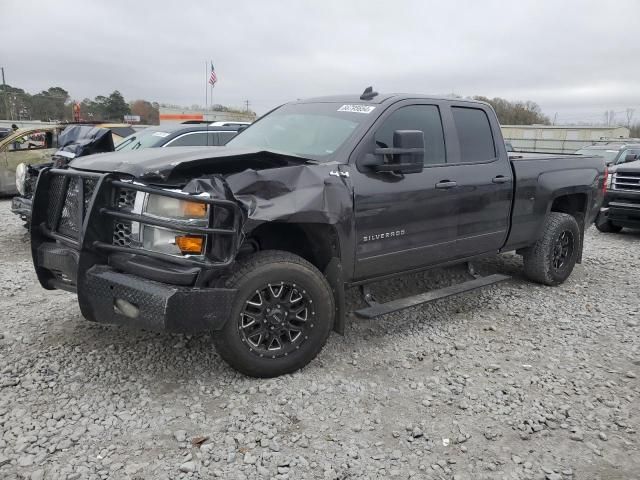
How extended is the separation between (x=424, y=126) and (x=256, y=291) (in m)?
2.16

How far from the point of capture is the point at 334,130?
419 centimetres

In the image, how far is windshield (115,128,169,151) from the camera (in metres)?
8.78

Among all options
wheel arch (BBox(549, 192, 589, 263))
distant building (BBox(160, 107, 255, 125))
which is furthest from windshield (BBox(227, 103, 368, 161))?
distant building (BBox(160, 107, 255, 125))

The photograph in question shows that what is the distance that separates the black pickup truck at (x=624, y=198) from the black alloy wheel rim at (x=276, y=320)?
7558 millimetres

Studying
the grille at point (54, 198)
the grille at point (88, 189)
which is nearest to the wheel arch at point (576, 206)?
the grille at point (88, 189)

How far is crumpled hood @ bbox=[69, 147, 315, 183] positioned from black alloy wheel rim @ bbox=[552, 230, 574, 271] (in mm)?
3618

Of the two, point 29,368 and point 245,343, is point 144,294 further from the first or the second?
point 29,368

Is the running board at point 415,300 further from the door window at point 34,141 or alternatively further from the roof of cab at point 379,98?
the door window at point 34,141

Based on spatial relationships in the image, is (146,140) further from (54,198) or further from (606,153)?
(606,153)

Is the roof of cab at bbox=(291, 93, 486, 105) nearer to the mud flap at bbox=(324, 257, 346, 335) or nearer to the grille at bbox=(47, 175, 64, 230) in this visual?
the mud flap at bbox=(324, 257, 346, 335)

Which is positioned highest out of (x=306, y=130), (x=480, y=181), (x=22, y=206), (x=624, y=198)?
(x=306, y=130)

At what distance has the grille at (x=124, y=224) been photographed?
10.7ft

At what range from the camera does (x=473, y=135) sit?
4945 millimetres

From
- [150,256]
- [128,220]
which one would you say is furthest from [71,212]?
[150,256]
